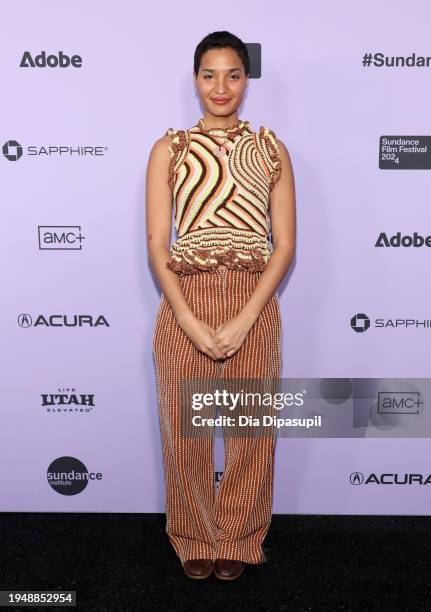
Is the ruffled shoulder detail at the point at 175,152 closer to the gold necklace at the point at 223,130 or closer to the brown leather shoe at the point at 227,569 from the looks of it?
the gold necklace at the point at 223,130

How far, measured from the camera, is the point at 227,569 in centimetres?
212

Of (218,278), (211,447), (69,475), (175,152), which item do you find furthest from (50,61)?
(69,475)

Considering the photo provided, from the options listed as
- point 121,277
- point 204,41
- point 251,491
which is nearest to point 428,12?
point 204,41

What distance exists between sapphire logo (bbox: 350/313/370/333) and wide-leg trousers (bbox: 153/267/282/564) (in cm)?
47

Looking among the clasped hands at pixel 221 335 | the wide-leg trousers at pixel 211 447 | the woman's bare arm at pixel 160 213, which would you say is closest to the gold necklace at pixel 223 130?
the woman's bare arm at pixel 160 213

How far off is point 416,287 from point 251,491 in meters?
1.02

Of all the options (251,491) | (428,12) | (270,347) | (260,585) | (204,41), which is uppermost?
(428,12)

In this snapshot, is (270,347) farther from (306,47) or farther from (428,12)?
(428,12)

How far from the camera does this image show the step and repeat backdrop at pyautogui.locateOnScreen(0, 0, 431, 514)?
7.47ft

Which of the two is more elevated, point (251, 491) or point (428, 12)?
point (428, 12)

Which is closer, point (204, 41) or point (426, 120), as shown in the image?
point (204, 41)

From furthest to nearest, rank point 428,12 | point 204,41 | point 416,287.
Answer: point 416,287 < point 428,12 < point 204,41

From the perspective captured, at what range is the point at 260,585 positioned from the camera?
6.96 feet

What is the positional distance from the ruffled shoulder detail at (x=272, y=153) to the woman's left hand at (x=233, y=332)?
48 cm
